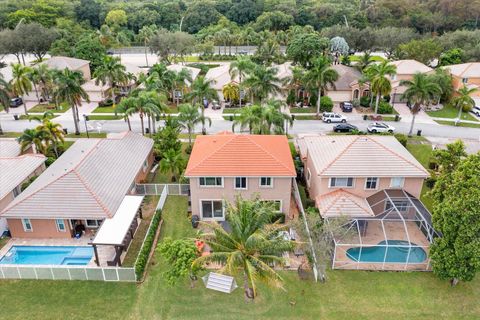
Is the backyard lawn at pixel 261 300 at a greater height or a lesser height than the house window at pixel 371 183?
lesser

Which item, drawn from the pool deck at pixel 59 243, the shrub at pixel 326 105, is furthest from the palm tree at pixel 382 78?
the pool deck at pixel 59 243

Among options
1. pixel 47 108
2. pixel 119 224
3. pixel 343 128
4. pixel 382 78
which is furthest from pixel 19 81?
pixel 382 78

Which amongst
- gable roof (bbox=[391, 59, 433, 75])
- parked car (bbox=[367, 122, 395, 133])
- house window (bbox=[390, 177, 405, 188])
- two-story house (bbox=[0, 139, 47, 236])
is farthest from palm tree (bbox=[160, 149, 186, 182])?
gable roof (bbox=[391, 59, 433, 75])

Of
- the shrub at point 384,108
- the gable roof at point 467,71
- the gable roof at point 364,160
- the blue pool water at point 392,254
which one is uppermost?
the gable roof at point 467,71

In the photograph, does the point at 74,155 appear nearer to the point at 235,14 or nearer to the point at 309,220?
the point at 309,220

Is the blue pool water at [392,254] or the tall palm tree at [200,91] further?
the tall palm tree at [200,91]

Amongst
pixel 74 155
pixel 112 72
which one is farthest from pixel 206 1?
pixel 74 155

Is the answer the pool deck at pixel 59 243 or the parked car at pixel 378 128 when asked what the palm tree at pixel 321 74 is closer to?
the parked car at pixel 378 128
